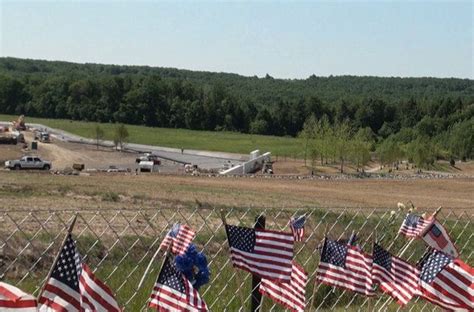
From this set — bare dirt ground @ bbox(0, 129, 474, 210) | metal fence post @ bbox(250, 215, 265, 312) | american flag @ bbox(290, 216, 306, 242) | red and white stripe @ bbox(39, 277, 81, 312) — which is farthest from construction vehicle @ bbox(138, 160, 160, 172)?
red and white stripe @ bbox(39, 277, 81, 312)

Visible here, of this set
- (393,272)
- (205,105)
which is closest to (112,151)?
(205,105)

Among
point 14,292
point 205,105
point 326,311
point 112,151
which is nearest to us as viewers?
point 14,292

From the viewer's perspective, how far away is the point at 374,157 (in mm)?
117438

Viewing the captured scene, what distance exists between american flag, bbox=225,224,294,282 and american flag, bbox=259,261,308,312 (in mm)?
349

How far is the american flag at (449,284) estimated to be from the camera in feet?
23.2

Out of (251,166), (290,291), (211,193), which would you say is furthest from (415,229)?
(251,166)

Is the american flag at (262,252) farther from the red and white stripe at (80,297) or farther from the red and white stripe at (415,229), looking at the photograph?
the red and white stripe at (415,229)

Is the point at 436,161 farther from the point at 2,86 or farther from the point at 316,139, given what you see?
the point at 2,86

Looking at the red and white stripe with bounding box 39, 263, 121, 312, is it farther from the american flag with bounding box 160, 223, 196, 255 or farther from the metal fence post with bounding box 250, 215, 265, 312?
the metal fence post with bounding box 250, 215, 265, 312

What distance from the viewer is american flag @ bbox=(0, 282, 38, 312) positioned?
4488 mm

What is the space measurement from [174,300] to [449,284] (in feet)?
9.63

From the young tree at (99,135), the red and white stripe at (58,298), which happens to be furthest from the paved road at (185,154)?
the red and white stripe at (58,298)

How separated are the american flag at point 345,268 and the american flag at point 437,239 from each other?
100 centimetres

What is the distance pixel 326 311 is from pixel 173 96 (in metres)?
174
